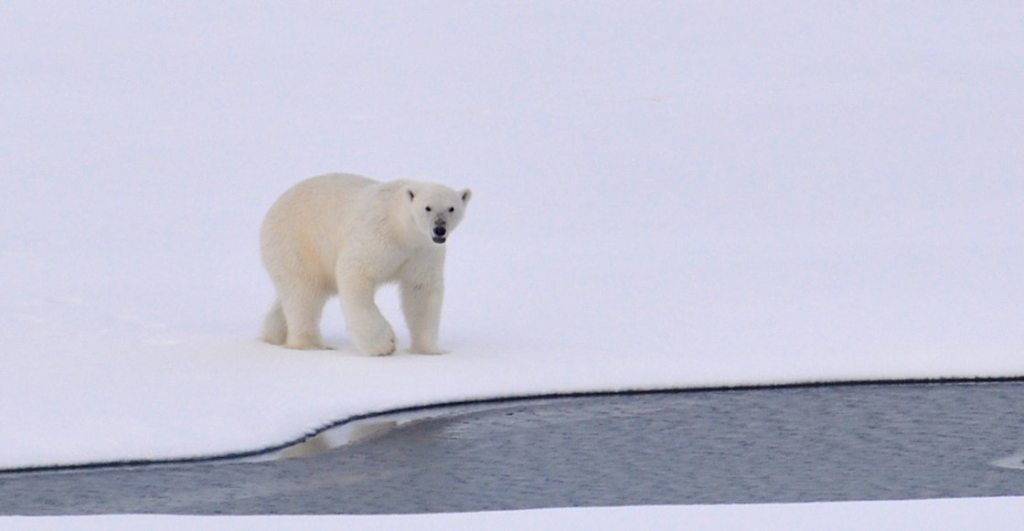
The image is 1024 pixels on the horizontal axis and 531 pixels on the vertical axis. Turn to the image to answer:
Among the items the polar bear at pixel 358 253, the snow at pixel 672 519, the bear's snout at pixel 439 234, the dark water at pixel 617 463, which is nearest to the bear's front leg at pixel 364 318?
the polar bear at pixel 358 253

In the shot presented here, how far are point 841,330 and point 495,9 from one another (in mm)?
11754

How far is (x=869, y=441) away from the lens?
304 inches

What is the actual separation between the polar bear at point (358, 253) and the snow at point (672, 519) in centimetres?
267

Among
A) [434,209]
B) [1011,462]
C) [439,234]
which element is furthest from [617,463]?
[434,209]

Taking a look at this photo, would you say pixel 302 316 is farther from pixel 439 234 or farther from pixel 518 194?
pixel 518 194

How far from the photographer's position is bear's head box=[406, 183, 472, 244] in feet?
28.6

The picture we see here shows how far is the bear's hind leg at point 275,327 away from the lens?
9.69 metres

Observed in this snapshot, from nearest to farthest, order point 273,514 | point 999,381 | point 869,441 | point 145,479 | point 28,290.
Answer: point 273,514 < point 145,479 < point 869,441 < point 999,381 < point 28,290

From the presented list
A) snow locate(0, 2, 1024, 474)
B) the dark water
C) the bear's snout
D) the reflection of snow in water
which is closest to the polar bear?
the bear's snout

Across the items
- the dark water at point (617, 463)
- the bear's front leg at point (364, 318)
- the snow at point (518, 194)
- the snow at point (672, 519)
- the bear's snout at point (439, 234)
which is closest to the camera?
the snow at point (672, 519)

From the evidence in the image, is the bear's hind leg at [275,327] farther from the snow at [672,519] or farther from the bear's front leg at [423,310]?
the snow at [672,519]

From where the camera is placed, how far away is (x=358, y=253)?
898cm

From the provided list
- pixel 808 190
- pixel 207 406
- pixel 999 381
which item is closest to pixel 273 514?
pixel 207 406

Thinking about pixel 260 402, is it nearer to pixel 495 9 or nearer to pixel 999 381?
pixel 999 381
